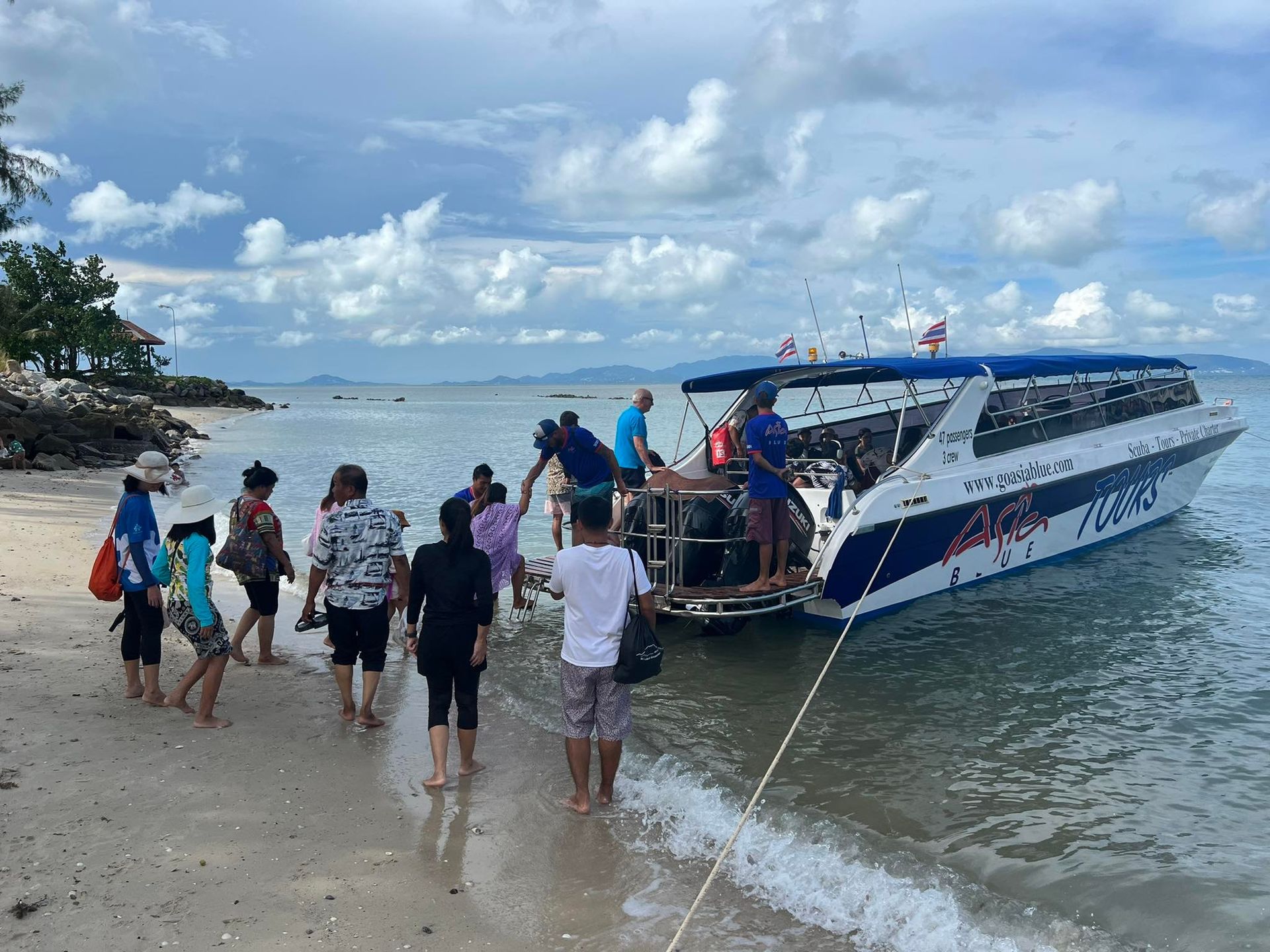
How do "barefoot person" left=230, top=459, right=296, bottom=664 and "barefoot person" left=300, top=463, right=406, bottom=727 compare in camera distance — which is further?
"barefoot person" left=230, top=459, right=296, bottom=664

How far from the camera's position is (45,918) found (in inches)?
144

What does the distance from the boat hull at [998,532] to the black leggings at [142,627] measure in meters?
4.98

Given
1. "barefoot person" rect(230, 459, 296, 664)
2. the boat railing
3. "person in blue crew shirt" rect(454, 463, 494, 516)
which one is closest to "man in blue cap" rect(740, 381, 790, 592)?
"person in blue crew shirt" rect(454, 463, 494, 516)

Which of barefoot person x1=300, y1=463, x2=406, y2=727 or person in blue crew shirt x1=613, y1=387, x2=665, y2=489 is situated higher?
person in blue crew shirt x1=613, y1=387, x2=665, y2=489

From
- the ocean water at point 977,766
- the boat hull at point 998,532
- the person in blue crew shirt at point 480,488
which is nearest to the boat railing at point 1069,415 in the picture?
the boat hull at point 998,532

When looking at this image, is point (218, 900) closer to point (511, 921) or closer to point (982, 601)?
point (511, 921)

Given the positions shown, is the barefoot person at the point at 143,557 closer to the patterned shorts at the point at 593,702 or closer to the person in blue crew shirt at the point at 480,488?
the person in blue crew shirt at the point at 480,488

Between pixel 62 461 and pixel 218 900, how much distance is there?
1984 cm

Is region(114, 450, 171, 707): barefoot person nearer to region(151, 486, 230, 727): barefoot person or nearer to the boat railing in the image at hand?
region(151, 486, 230, 727): barefoot person

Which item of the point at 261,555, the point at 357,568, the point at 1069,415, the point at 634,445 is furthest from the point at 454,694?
the point at 1069,415

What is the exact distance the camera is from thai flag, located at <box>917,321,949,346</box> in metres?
10.3

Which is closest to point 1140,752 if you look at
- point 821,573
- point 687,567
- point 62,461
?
point 821,573

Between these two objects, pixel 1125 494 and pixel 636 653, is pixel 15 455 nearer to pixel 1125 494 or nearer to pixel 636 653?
pixel 636 653

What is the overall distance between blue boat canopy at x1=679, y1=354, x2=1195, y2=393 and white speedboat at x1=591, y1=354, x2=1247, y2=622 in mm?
27
